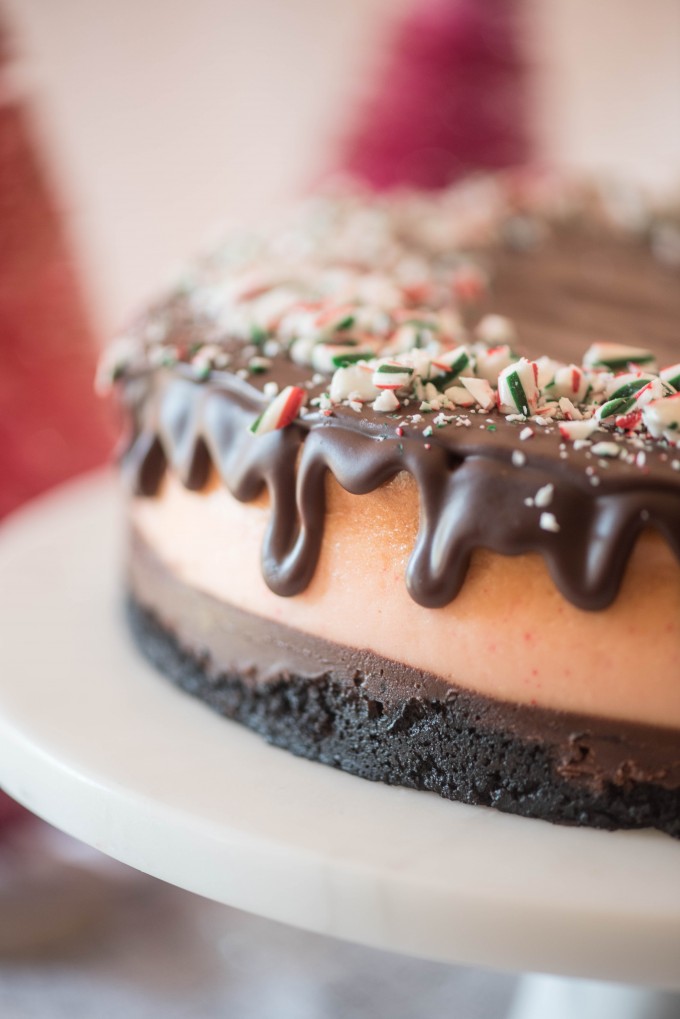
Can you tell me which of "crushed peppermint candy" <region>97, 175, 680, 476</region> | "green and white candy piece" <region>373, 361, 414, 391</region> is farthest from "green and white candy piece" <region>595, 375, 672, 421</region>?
"green and white candy piece" <region>373, 361, 414, 391</region>

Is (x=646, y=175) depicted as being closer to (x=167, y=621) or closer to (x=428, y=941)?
(x=167, y=621)

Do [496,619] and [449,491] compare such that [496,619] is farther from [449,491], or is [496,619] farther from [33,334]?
[33,334]

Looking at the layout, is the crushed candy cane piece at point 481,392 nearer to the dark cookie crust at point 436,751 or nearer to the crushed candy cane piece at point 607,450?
the crushed candy cane piece at point 607,450

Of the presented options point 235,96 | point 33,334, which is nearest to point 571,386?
point 33,334

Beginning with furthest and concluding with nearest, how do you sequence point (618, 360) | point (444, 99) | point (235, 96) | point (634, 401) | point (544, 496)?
point (235, 96)
point (444, 99)
point (618, 360)
point (634, 401)
point (544, 496)

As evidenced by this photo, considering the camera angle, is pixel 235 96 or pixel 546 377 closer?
pixel 546 377

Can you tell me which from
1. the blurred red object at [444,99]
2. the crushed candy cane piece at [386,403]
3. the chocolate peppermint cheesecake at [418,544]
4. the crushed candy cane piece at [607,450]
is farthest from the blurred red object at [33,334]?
the blurred red object at [444,99]
